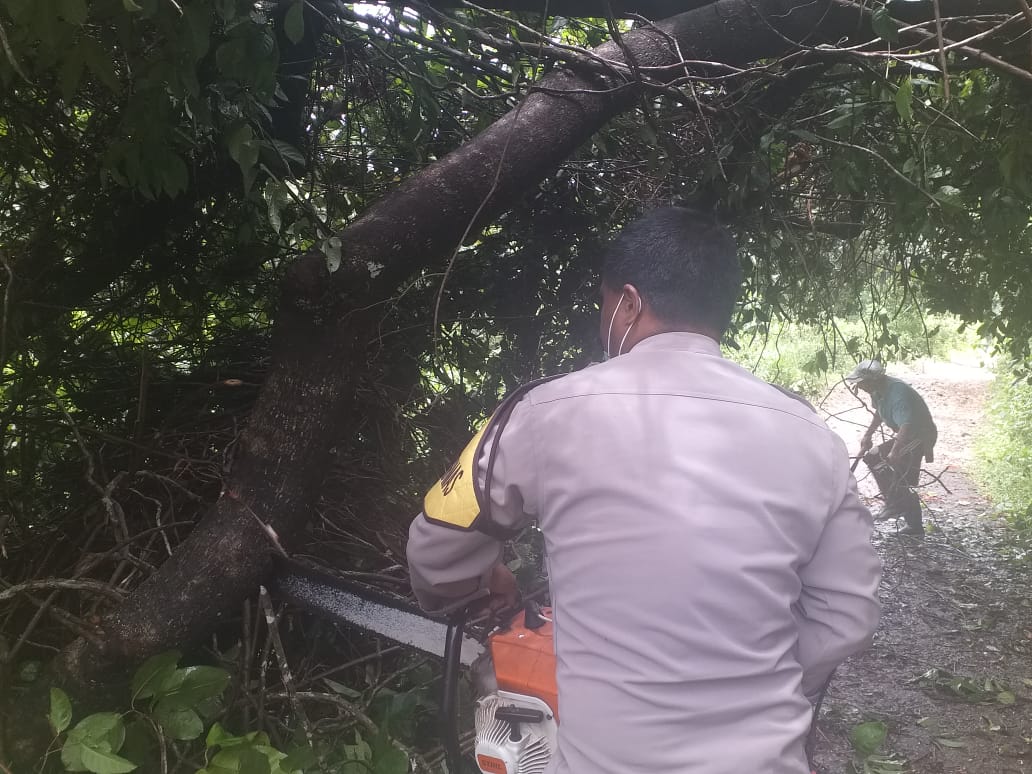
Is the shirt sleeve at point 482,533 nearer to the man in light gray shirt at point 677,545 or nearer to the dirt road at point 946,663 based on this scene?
the man in light gray shirt at point 677,545

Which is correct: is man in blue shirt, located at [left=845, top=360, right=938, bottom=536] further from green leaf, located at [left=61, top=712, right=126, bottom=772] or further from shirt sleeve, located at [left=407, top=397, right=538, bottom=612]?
green leaf, located at [left=61, top=712, right=126, bottom=772]

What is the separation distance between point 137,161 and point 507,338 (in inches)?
62.5

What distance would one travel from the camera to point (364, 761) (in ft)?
4.70

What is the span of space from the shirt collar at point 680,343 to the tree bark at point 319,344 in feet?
2.26

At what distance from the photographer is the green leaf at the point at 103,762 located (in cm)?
118

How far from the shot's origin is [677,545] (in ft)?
3.48

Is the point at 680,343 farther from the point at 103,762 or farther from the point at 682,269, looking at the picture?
the point at 103,762

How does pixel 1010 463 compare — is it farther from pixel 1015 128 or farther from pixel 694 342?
pixel 694 342

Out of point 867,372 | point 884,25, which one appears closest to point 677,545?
point 884,25

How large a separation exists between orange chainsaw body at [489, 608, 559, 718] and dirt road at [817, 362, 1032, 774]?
60.3 inches

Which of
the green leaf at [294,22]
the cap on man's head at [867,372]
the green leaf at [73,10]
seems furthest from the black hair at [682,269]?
the cap on man's head at [867,372]

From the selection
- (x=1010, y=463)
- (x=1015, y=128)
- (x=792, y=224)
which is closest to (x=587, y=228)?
(x=792, y=224)

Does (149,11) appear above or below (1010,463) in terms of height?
above

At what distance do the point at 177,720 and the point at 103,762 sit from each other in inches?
7.2
